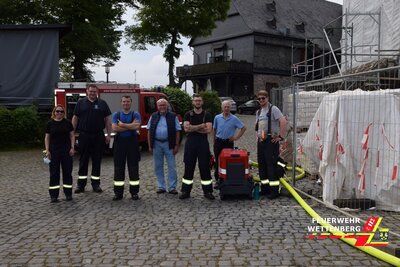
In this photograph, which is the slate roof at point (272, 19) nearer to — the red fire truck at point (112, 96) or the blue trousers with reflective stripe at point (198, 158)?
the red fire truck at point (112, 96)

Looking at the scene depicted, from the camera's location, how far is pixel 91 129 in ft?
27.5

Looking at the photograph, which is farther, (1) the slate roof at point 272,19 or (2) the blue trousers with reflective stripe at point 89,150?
(1) the slate roof at point 272,19

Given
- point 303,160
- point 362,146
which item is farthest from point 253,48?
point 362,146

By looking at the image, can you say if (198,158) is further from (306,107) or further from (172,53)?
(172,53)

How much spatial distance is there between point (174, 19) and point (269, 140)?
92.7ft

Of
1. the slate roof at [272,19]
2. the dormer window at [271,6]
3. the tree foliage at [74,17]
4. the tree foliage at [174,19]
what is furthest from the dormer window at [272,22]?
the tree foliage at [74,17]

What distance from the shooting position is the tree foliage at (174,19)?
3438 cm

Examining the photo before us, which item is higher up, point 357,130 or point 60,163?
point 357,130

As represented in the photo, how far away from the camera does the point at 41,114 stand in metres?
17.6

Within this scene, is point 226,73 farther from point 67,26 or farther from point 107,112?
point 107,112

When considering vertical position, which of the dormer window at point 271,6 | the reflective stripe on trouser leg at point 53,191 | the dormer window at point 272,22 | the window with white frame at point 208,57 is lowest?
the reflective stripe on trouser leg at point 53,191

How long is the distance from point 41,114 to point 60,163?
1034 centimetres

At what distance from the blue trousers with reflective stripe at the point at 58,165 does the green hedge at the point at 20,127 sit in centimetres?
940

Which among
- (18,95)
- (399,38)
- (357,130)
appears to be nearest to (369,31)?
(399,38)
